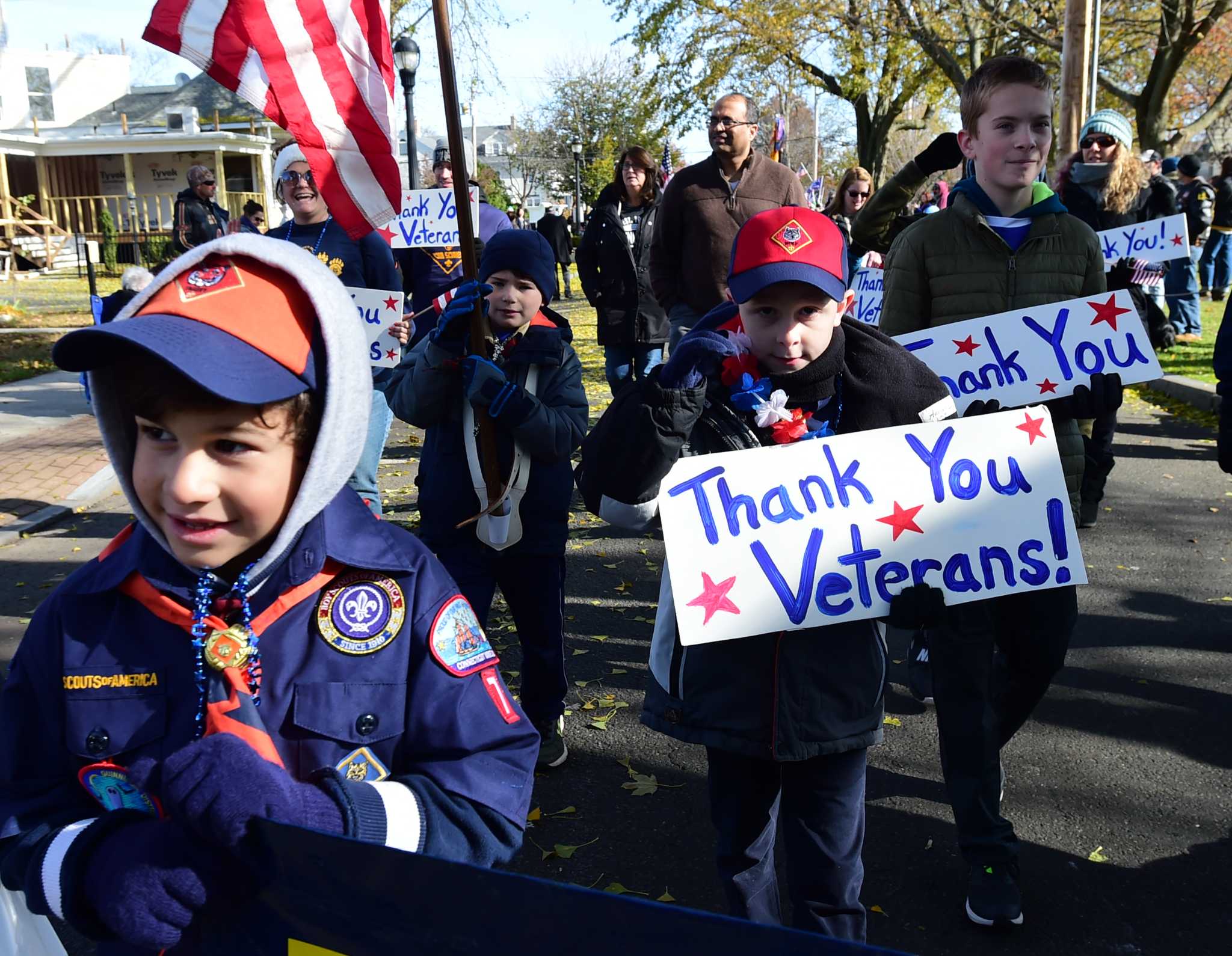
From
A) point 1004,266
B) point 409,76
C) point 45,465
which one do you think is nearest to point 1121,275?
point 1004,266

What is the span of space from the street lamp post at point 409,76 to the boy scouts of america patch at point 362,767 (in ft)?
→ 46.6

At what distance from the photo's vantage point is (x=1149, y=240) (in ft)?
20.5

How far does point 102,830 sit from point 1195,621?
5.22 m

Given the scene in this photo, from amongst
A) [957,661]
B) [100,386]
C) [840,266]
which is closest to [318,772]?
[100,386]

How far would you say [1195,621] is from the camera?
5363mm

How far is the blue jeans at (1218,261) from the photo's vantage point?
698 inches

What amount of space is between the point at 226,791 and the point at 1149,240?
6.23m

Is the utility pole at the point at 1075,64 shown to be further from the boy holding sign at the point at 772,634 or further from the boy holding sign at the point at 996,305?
the boy holding sign at the point at 772,634

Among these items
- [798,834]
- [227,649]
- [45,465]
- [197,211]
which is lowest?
[45,465]

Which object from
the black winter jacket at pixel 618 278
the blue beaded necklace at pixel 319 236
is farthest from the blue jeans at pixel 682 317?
the blue beaded necklace at pixel 319 236

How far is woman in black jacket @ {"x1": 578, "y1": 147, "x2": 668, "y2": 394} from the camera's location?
29.2 ft

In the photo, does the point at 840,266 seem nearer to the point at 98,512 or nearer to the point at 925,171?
the point at 925,171

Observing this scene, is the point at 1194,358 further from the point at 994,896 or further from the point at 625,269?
the point at 994,896

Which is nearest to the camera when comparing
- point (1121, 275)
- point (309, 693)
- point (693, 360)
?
point (309, 693)
